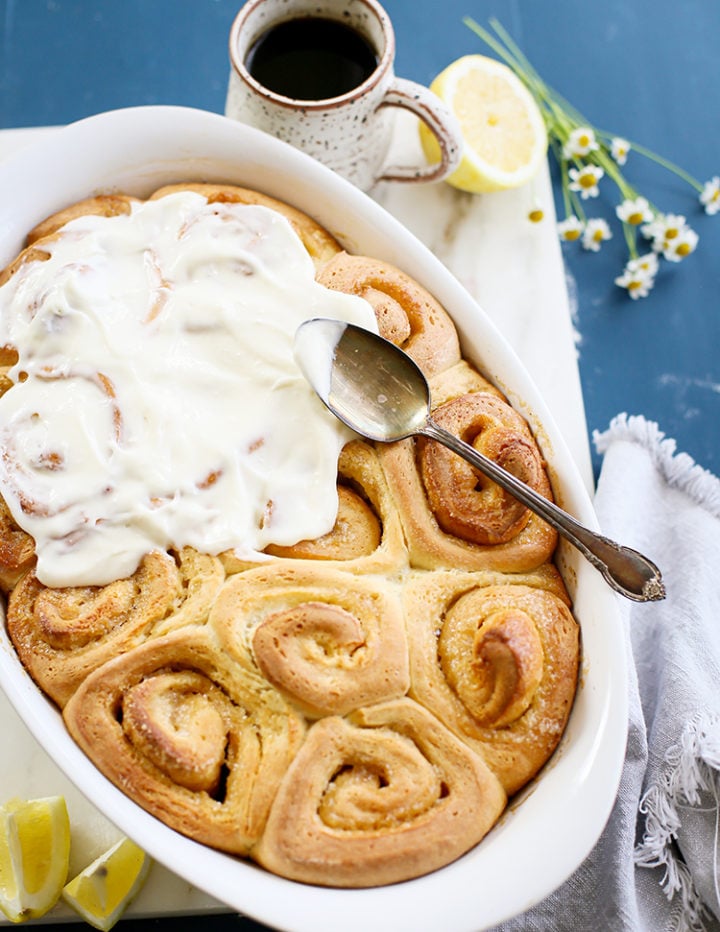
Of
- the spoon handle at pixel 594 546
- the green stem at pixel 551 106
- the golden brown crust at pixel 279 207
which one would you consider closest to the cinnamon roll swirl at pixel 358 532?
the spoon handle at pixel 594 546

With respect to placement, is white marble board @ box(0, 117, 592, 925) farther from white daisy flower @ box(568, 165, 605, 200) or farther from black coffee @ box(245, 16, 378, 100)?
black coffee @ box(245, 16, 378, 100)

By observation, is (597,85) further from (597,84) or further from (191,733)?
(191,733)

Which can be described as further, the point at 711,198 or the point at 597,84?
the point at 597,84

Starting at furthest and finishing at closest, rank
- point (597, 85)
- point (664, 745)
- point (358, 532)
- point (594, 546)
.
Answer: point (597, 85)
point (664, 745)
point (358, 532)
point (594, 546)

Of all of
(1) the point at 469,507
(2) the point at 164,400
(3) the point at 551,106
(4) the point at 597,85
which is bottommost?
(2) the point at 164,400

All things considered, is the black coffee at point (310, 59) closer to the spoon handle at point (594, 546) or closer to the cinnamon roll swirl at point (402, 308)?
the cinnamon roll swirl at point (402, 308)

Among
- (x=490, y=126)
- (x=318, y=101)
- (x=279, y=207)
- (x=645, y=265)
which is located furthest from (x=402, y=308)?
(x=645, y=265)

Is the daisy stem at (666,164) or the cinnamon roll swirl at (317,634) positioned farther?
the daisy stem at (666,164)
